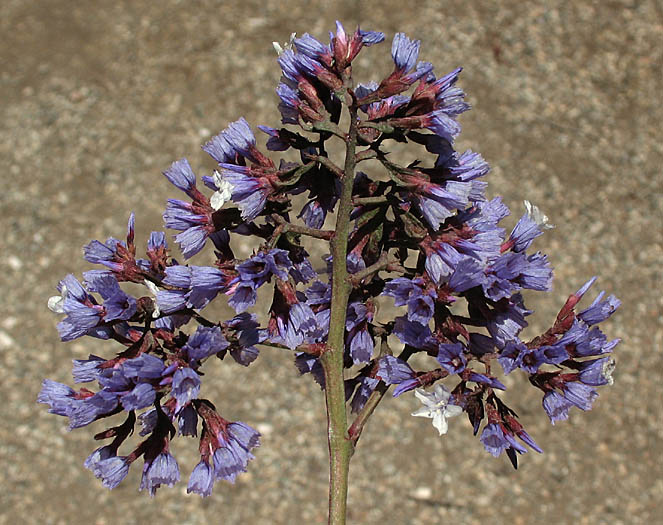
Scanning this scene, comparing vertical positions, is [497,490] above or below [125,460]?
above

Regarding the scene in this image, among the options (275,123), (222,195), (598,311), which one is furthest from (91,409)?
(275,123)

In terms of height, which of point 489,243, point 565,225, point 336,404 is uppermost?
point 565,225

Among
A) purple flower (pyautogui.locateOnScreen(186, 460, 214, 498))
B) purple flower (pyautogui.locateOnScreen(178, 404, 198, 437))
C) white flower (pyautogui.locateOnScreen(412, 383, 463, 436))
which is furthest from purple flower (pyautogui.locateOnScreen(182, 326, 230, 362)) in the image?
white flower (pyautogui.locateOnScreen(412, 383, 463, 436))

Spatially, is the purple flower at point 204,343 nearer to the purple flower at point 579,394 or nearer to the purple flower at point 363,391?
the purple flower at point 363,391

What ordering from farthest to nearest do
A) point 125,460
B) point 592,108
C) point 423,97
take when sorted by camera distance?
point 592,108
point 125,460
point 423,97

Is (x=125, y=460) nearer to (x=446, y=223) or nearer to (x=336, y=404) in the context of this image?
(x=336, y=404)

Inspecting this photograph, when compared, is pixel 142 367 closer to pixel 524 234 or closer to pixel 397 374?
pixel 397 374

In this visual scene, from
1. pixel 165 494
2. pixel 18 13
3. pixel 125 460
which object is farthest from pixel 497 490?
pixel 18 13

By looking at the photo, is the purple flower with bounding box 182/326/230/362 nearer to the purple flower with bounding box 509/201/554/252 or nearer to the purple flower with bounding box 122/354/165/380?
the purple flower with bounding box 122/354/165/380
